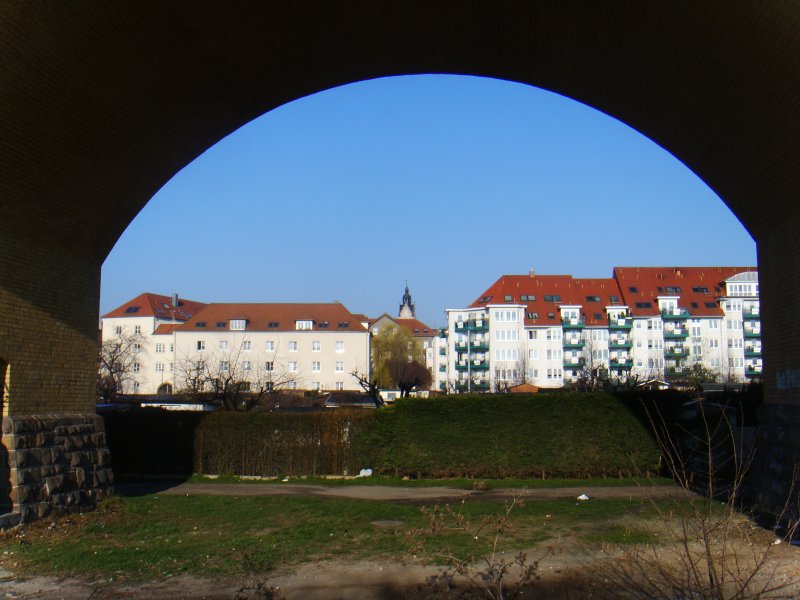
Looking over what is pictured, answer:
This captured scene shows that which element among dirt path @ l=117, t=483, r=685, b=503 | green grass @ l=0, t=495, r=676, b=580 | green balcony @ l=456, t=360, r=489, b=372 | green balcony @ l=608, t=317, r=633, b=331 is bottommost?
dirt path @ l=117, t=483, r=685, b=503

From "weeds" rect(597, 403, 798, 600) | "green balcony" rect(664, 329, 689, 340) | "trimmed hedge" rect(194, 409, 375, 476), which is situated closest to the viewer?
"weeds" rect(597, 403, 798, 600)

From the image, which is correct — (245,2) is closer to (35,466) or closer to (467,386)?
(35,466)

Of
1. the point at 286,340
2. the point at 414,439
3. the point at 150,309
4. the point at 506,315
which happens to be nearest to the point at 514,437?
the point at 414,439

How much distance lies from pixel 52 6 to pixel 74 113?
1.95 meters

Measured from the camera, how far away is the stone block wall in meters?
10.8

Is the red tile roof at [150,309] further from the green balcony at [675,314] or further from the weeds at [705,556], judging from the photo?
the weeds at [705,556]

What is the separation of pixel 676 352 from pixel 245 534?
61.5 metres

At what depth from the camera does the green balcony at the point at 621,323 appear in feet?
221

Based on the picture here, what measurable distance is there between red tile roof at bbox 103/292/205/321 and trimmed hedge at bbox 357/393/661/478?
226 feet

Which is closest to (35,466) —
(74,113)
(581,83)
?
(74,113)

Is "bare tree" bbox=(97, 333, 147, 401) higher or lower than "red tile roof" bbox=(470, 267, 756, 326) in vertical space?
lower

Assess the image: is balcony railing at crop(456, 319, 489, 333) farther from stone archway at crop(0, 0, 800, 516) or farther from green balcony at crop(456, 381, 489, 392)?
stone archway at crop(0, 0, 800, 516)

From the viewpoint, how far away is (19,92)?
930 centimetres

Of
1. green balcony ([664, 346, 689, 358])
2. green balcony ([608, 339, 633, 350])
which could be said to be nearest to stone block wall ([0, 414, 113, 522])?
green balcony ([664, 346, 689, 358])
